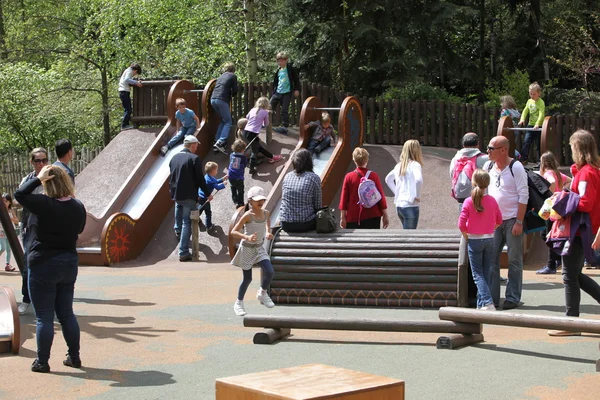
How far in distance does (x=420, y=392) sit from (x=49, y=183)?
3.36 m

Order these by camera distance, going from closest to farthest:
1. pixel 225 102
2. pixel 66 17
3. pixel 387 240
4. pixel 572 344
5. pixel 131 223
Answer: pixel 572 344
pixel 387 240
pixel 131 223
pixel 225 102
pixel 66 17

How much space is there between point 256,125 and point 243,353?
976 centimetres

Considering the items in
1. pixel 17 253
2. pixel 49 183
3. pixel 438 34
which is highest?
pixel 438 34

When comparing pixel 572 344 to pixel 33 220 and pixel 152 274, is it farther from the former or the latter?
pixel 152 274

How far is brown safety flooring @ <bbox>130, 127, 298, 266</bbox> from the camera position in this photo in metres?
15.8

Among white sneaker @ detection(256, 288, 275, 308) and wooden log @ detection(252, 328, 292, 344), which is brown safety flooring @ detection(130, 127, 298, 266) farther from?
wooden log @ detection(252, 328, 292, 344)

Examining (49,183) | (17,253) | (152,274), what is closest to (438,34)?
(152,274)

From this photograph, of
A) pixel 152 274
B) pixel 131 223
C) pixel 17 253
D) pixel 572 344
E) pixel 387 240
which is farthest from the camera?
pixel 131 223

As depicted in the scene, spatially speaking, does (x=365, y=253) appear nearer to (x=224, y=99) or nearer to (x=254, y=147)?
(x=254, y=147)

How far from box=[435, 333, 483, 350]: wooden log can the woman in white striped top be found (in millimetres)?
2532

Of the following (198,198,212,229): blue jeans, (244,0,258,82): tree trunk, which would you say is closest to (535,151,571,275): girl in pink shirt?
(198,198,212,229): blue jeans

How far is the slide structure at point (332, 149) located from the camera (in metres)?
16.1

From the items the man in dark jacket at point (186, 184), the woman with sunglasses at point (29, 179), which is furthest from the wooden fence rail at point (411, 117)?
the woman with sunglasses at point (29, 179)

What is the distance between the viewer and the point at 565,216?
26.7 feet
